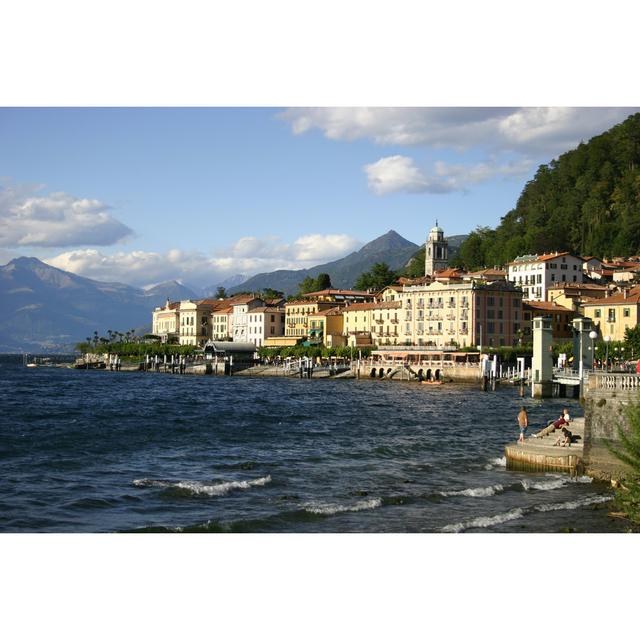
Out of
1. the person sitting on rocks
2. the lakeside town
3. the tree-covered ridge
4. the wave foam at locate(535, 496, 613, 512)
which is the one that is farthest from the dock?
the tree-covered ridge

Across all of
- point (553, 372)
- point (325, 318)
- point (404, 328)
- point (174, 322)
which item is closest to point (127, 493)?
point (553, 372)

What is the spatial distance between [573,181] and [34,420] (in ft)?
368

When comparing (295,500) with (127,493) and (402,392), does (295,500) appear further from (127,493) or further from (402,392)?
(402,392)

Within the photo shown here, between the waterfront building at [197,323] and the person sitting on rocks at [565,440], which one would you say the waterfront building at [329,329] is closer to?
the waterfront building at [197,323]

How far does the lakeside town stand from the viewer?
91500 millimetres

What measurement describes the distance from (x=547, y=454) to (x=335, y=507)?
716 cm

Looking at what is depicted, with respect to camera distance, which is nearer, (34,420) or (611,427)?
(611,427)

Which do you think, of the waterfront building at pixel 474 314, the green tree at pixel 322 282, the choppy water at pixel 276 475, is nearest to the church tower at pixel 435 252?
the green tree at pixel 322 282

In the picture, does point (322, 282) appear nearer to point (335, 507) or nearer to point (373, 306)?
point (373, 306)

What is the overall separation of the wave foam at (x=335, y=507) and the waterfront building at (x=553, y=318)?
243ft

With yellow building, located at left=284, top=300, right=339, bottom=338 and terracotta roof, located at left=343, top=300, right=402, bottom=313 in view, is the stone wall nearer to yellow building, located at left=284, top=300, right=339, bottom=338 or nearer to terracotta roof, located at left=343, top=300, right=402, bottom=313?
terracotta roof, located at left=343, top=300, right=402, bottom=313

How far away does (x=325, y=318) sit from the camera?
381ft

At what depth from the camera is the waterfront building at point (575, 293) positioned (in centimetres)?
9406

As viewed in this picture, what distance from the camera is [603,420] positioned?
2181 centimetres
